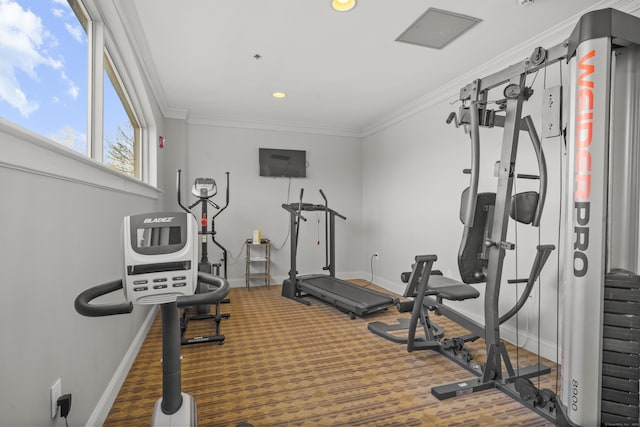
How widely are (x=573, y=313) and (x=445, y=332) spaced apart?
1.86 m

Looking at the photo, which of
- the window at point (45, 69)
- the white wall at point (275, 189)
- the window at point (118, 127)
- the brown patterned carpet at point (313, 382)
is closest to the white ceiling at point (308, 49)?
the window at point (118, 127)

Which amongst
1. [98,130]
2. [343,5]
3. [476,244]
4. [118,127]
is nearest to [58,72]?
[98,130]

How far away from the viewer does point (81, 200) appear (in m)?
1.54

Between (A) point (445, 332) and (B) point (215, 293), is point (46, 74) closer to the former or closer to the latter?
(B) point (215, 293)

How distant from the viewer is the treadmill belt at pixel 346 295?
3.53m

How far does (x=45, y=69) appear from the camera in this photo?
1.59 metres

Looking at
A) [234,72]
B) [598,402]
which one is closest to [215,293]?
[598,402]

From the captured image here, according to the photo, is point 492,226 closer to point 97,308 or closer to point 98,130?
point 97,308

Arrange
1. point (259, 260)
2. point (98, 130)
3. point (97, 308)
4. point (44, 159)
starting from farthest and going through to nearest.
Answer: point (259, 260) → point (98, 130) → point (44, 159) → point (97, 308)

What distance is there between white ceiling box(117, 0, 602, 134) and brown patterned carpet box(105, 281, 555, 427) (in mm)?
2471

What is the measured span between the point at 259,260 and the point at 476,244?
11.1 feet

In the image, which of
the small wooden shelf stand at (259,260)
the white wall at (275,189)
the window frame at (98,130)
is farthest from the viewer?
the white wall at (275,189)

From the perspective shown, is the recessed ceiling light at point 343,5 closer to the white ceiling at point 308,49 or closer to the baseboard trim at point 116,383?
the white ceiling at point 308,49

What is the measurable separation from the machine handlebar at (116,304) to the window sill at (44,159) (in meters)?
0.43
